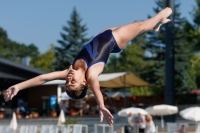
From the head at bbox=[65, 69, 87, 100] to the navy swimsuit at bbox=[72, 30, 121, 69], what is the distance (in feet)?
0.58

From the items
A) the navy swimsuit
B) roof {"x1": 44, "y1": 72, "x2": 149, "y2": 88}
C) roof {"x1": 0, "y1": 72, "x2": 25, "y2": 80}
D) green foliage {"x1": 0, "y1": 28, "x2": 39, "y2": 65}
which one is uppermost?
green foliage {"x1": 0, "y1": 28, "x2": 39, "y2": 65}

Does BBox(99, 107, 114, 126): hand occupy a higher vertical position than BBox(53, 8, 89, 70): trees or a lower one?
lower

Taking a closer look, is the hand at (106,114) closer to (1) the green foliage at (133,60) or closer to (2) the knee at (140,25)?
(2) the knee at (140,25)

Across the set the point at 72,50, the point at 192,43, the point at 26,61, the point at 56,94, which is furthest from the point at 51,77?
the point at 72,50

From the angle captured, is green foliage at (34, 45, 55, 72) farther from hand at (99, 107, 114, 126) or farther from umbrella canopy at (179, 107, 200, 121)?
hand at (99, 107, 114, 126)

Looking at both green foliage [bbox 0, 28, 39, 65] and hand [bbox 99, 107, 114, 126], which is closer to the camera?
hand [bbox 99, 107, 114, 126]

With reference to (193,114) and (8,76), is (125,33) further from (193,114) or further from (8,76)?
(8,76)

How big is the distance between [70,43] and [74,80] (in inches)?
1927

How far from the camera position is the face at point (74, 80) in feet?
18.7

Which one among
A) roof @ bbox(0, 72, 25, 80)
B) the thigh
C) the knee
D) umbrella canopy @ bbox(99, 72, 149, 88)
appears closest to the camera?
the thigh

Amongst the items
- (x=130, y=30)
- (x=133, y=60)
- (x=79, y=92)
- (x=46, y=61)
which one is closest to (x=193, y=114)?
(x=130, y=30)

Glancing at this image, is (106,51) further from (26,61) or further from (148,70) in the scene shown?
(148,70)

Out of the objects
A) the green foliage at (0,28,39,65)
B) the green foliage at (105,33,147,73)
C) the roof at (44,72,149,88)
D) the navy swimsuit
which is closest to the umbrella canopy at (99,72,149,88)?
the roof at (44,72,149,88)

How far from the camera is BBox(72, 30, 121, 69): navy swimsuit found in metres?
5.86
